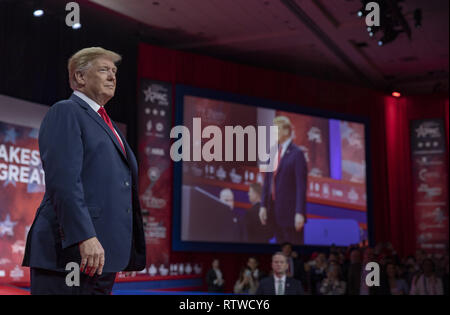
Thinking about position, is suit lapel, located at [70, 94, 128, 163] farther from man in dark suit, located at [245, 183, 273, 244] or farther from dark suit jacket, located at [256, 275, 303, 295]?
man in dark suit, located at [245, 183, 273, 244]

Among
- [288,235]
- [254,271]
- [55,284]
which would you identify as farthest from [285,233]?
[55,284]

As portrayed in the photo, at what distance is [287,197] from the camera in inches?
303

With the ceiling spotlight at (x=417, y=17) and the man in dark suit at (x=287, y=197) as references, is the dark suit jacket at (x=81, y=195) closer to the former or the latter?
Answer: the man in dark suit at (x=287, y=197)

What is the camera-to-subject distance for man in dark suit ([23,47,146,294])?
142cm

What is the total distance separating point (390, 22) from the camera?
19.7 ft

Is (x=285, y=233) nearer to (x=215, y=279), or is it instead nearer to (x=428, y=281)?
(x=215, y=279)

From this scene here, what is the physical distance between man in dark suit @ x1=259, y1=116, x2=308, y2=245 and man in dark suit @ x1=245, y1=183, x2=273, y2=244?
7 cm

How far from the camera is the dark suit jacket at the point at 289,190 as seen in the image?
7.54 metres

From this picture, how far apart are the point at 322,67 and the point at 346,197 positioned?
2.07m

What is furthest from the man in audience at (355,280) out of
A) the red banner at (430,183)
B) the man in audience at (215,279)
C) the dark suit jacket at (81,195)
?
the red banner at (430,183)
